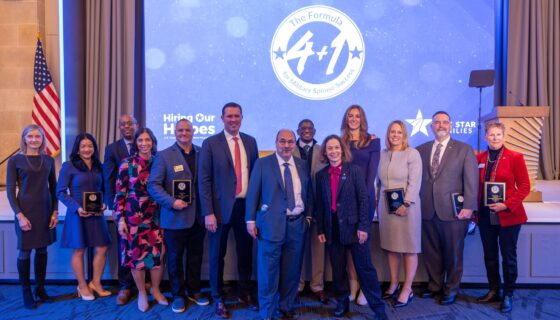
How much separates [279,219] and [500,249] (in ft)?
6.04

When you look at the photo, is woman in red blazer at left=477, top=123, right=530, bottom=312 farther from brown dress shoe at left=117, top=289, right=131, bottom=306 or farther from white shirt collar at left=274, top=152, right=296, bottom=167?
brown dress shoe at left=117, top=289, right=131, bottom=306

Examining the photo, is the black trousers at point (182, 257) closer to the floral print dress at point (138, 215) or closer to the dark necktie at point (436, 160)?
the floral print dress at point (138, 215)

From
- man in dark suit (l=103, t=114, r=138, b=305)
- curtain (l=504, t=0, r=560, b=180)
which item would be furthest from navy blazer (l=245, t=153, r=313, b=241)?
curtain (l=504, t=0, r=560, b=180)

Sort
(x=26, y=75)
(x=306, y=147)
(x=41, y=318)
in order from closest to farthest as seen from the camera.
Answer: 1. (x=41, y=318)
2. (x=306, y=147)
3. (x=26, y=75)

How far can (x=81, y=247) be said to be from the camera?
3.12 meters

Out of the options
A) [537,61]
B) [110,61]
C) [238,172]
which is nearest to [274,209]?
[238,172]

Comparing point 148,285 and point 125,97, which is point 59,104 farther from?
point 148,285

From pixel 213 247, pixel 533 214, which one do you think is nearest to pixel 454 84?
pixel 533 214

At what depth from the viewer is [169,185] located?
9.43 feet

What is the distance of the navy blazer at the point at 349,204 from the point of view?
2.69 metres

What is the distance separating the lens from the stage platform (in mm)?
3332

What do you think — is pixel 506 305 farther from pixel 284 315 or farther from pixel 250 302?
pixel 250 302

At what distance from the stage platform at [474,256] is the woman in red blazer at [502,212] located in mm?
331

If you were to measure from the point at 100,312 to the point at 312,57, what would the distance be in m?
4.21
